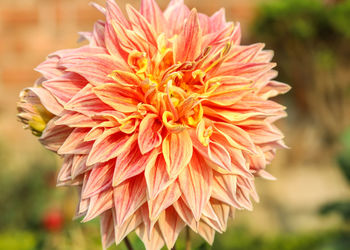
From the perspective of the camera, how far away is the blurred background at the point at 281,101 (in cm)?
353

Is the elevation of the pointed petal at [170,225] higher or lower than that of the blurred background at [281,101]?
higher

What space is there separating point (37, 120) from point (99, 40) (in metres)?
0.17

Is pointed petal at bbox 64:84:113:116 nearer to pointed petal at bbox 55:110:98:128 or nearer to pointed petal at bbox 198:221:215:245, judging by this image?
pointed petal at bbox 55:110:98:128

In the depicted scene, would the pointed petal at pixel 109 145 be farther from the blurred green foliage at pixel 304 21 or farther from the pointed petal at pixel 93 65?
the blurred green foliage at pixel 304 21

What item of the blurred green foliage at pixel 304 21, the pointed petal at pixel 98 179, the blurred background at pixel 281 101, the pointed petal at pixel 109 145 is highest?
the pointed petal at pixel 109 145

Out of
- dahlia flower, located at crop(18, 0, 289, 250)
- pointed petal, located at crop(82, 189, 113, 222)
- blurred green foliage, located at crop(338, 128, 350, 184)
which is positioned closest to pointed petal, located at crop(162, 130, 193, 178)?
dahlia flower, located at crop(18, 0, 289, 250)

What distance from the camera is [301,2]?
12.8 ft

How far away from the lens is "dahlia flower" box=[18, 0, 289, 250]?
2.47 ft

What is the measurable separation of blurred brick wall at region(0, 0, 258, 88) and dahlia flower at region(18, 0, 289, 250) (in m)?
3.15

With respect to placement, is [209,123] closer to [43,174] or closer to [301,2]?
[43,174]

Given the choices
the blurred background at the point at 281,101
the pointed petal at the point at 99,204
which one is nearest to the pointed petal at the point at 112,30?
the pointed petal at the point at 99,204

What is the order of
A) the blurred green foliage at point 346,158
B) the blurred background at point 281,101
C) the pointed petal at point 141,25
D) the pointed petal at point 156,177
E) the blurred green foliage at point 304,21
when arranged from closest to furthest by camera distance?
the pointed petal at point 156,177
the pointed petal at point 141,25
the blurred green foliage at point 346,158
the blurred background at point 281,101
the blurred green foliage at point 304,21

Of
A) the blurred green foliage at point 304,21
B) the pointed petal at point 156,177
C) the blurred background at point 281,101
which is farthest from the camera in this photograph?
the blurred green foliage at point 304,21

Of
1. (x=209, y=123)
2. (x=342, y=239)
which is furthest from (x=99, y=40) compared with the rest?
(x=342, y=239)
